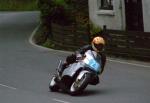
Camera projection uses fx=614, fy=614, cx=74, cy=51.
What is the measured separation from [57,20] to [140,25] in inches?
257

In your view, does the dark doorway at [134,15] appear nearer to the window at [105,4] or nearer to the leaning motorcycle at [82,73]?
the window at [105,4]

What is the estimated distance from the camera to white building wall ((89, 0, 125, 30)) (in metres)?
30.0

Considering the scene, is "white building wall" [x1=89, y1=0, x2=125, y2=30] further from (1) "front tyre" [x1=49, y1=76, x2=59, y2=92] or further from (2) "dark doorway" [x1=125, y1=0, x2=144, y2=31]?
(1) "front tyre" [x1=49, y1=76, x2=59, y2=92]

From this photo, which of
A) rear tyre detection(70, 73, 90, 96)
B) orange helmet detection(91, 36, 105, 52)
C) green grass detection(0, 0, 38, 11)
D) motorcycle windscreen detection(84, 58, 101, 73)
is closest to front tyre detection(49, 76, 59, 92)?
rear tyre detection(70, 73, 90, 96)

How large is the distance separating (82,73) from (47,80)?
3837 mm

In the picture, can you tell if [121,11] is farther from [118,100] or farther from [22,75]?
[118,100]

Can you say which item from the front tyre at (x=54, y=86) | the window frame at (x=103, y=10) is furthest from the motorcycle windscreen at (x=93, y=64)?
the window frame at (x=103, y=10)

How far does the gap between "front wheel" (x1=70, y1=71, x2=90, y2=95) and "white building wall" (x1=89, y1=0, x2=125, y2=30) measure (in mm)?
14999

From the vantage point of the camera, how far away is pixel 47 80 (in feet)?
61.9

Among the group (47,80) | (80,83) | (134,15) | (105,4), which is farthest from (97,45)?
(105,4)

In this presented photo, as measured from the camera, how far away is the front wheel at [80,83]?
49.6 ft

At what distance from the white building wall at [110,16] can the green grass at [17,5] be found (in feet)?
122

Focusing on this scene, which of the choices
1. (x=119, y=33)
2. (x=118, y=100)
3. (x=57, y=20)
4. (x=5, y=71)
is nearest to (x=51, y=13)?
(x=57, y=20)

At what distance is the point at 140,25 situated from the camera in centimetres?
2922
